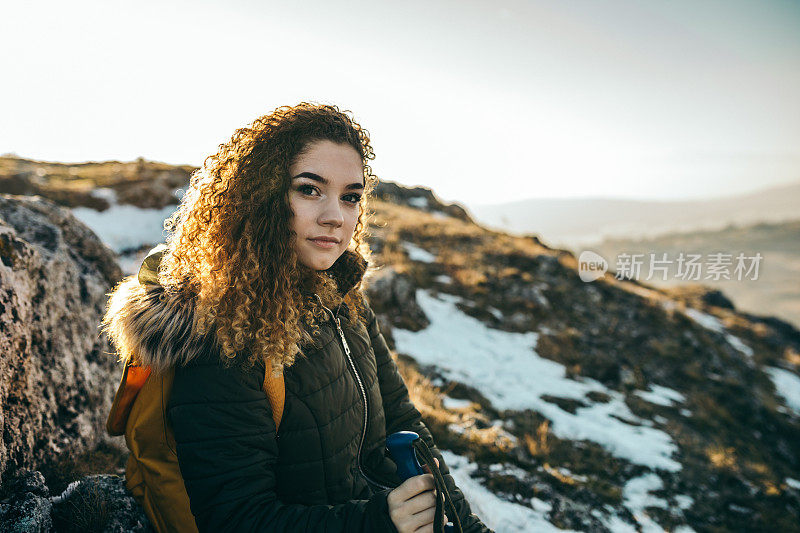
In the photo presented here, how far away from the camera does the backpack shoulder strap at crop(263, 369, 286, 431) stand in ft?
5.00

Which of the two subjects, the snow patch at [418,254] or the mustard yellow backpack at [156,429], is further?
the snow patch at [418,254]

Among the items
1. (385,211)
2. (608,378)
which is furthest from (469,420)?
(385,211)

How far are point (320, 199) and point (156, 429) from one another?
3.51ft

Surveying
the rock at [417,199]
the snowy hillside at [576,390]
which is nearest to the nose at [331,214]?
the snowy hillside at [576,390]

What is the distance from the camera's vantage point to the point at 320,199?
173 centimetres

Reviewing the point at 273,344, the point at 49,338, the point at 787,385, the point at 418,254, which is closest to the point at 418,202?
the point at 418,254

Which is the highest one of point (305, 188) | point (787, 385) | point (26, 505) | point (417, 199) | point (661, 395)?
point (417, 199)

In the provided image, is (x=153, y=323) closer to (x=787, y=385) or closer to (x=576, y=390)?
(x=576, y=390)

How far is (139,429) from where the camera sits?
4.62 feet

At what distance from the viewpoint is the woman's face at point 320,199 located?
1.70 m

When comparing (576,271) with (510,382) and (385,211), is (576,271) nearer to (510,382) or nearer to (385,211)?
(510,382)

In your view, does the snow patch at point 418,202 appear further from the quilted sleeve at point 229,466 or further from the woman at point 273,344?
the quilted sleeve at point 229,466

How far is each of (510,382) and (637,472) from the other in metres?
2.30

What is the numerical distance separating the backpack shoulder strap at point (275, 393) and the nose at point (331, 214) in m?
0.66
